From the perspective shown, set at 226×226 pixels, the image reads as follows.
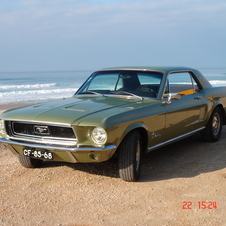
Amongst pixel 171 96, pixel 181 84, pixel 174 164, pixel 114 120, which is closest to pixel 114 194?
pixel 114 120

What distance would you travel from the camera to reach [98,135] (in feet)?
13.6

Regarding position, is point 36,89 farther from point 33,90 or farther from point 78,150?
point 78,150

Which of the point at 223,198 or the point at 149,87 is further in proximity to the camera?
the point at 149,87

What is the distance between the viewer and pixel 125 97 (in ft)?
17.7

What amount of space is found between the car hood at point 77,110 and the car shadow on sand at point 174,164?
3.15 ft

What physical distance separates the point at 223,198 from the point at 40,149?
2.26m

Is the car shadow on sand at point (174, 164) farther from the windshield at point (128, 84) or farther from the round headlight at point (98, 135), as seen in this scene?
the windshield at point (128, 84)

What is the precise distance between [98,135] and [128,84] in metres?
1.78

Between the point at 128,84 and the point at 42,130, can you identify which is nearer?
the point at 42,130

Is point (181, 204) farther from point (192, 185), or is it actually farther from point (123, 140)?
point (123, 140)

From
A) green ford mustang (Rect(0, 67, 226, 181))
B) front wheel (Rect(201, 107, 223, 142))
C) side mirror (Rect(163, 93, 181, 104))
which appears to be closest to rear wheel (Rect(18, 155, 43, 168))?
green ford mustang (Rect(0, 67, 226, 181))

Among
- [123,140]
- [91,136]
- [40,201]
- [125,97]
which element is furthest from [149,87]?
[40,201]

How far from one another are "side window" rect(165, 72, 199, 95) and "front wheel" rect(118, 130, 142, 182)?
136 centimetres
